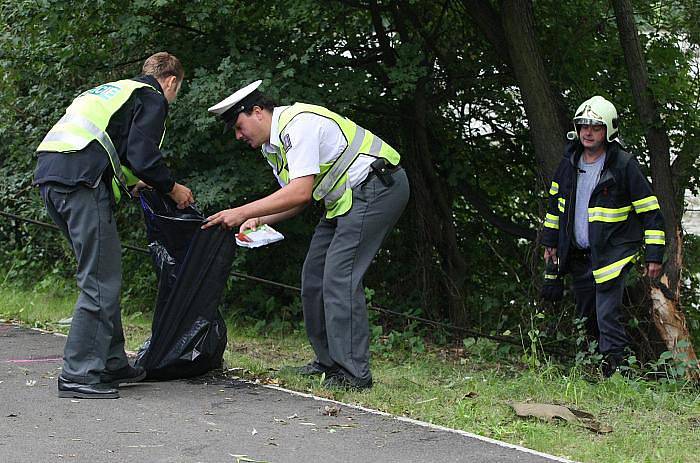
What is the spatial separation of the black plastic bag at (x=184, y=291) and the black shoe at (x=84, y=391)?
41 centimetres

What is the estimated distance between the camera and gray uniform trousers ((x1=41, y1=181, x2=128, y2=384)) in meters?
5.57

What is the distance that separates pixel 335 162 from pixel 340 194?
0.59 feet

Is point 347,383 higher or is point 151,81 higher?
point 151,81

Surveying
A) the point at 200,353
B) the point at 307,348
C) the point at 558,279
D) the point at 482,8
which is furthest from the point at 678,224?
the point at 200,353

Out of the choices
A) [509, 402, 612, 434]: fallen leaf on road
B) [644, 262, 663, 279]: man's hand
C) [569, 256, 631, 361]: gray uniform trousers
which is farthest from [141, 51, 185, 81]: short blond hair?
[644, 262, 663, 279]: man's hand

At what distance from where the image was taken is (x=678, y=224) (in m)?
8.52

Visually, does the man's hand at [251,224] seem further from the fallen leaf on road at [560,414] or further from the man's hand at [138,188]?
the fallen leaf on road at [560,414]

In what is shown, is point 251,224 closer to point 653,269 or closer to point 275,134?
point 275,134

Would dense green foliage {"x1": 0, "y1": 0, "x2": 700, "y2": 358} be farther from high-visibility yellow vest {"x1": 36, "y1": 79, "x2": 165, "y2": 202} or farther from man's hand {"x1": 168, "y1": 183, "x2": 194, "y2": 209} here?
high-visibility yellow vest {"x1": 36, "y1": 79, "x2": 165, "y2": 202}

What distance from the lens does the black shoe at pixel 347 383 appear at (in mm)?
5895

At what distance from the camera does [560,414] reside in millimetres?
5320

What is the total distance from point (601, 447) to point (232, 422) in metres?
1.71

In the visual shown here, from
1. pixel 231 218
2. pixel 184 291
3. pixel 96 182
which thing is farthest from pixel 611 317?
pixel 96 182

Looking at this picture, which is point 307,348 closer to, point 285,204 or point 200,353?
point 200,353
